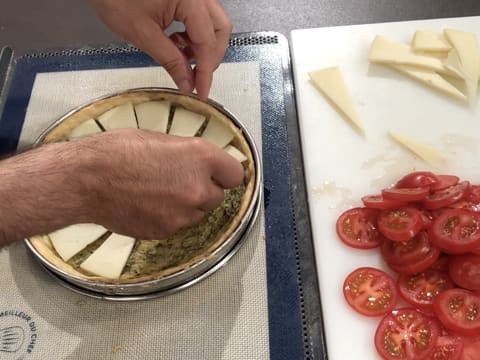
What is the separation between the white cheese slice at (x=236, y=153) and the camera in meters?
1.52

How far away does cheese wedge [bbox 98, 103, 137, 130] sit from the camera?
5.35ft

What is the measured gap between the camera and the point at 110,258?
139 cm

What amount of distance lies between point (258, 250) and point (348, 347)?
0.35 metres

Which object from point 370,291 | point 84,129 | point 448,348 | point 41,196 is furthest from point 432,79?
point 41,196

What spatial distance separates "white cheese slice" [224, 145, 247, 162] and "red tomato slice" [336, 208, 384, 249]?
0.32 m

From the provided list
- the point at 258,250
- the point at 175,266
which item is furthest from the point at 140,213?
the point at 258,250

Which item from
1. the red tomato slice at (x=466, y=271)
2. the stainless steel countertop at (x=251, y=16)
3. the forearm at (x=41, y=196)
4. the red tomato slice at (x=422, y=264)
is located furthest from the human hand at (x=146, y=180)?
the stainless steel countertop at (x=251, y=16)

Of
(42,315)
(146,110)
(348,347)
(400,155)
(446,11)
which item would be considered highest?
(446,11)

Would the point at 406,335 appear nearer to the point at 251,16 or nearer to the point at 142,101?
the point at 142,101

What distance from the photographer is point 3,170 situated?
113 centimetres

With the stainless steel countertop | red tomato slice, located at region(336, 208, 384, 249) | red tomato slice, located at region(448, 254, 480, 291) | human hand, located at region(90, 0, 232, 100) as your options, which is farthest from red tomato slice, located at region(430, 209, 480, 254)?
the stainless steel countertop

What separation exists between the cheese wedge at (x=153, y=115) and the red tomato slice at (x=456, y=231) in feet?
2.74

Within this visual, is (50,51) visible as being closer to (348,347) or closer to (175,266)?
(175,266)

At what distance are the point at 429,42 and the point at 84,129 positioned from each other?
1.13 metres
